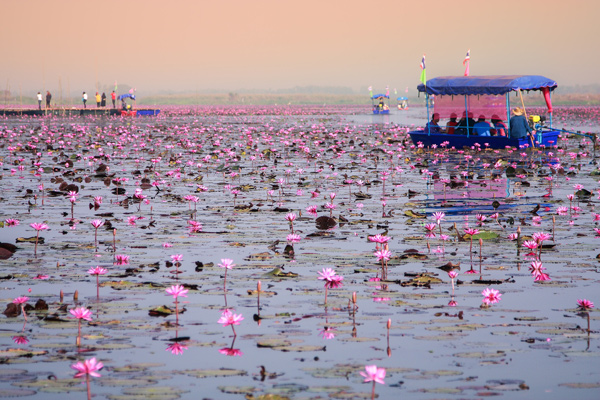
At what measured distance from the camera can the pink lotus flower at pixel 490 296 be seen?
18.7 feet

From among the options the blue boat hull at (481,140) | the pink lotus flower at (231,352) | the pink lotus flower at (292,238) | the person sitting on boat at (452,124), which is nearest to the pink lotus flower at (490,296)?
the pink lotus flower at (231,352)

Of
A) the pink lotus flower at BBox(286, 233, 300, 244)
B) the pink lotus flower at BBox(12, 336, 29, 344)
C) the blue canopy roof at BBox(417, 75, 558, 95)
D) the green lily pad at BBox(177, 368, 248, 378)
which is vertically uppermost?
the blue canopy roof at BBox(417, 75, 558, 95)

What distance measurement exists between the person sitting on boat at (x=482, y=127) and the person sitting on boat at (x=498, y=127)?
23 cm

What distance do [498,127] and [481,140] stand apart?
125 centimetres

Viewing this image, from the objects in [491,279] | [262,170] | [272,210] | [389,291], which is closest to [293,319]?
[389,291]

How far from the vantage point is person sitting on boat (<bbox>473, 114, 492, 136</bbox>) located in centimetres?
2400

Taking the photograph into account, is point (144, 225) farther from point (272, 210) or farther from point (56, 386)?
point (56, 386)

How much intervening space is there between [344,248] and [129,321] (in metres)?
3.23

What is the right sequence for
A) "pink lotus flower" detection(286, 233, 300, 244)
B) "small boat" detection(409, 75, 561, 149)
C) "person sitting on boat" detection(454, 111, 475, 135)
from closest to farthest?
"pink lotus flower" detection(286, 233, 300, 244), "small boat" detection(409, 75, 561, 149), "person sitting on boat" detection(454, 111, 475, 135)

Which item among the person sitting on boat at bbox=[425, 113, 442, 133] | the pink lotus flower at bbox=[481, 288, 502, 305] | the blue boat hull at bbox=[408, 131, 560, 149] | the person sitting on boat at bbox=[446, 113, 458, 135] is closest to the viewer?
the pink lotus flower at bbox=[481, 288, 502, 305]

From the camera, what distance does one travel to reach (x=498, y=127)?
2444 centimetres

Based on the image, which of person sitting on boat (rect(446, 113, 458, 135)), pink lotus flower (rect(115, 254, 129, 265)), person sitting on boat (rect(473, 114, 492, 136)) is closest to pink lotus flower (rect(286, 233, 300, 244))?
pink lotus flower (rect(115, 254, 129, 265))

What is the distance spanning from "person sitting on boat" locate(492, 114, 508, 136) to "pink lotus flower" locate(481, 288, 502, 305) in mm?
19127

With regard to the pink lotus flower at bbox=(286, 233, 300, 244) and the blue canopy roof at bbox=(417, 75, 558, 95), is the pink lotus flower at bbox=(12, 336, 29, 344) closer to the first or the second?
the pink lotus flower at bbox=(286, 233, 300, 244)
